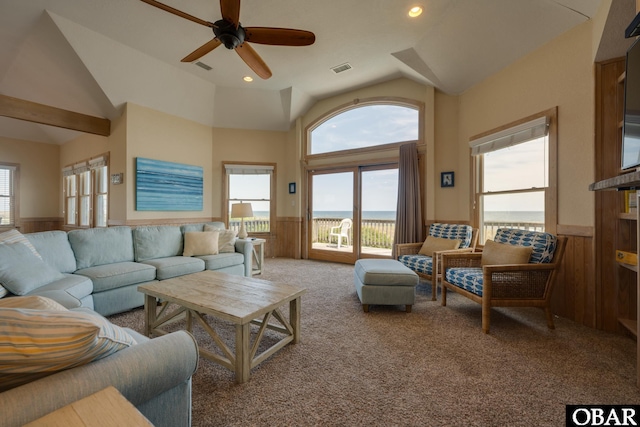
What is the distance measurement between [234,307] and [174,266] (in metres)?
1.71

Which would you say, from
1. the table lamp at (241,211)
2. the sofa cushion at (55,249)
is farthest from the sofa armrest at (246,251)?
the sofa cushion at (55,249)

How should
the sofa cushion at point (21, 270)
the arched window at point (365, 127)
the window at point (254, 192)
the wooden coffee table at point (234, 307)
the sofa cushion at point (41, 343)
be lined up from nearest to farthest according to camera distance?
the sofa cushion at point (41, 343)
the wooden coffee table at point (234, 307)
the sofa cushion at point (21, 270)
the arched window at point (365, 127)
the window at point (254, 192)

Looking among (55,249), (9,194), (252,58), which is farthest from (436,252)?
(9,194)

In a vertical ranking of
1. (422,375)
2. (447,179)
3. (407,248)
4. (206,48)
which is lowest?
(422,375)

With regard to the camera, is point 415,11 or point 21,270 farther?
point 415,11

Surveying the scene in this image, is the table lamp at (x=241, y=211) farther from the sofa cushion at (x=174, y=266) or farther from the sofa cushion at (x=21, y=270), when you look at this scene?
the sofa cushion at (x=21, y=270)

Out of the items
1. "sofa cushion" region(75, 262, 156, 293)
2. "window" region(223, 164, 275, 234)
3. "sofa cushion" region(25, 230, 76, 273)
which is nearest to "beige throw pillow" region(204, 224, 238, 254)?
"sofa cushion" region(75, 262, 156, 293)

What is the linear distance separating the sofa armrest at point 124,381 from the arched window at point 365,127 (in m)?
4.42

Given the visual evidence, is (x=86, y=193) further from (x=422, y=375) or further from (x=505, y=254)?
(x=505, y=254)

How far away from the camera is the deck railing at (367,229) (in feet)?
12.2

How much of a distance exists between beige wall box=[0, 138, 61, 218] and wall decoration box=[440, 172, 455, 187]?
880 centimetres

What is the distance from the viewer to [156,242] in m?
3.34

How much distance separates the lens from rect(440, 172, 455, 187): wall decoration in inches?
160

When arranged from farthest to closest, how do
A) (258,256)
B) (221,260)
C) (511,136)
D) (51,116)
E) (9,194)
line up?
(9,194) < (258,256) < (51,116) < (221,260) < (511,136)
